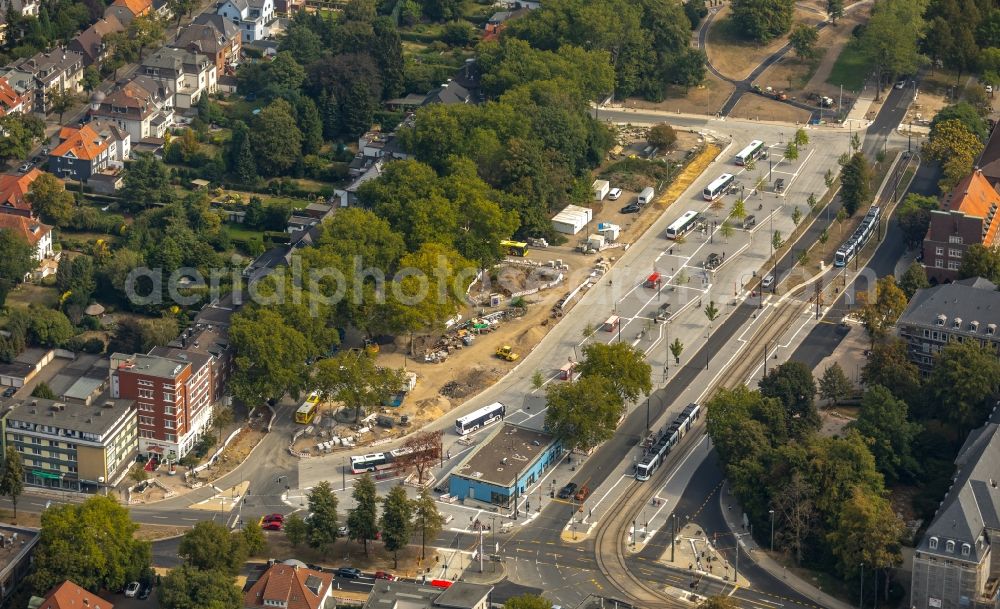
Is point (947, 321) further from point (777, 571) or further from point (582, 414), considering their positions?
point (582, 414)

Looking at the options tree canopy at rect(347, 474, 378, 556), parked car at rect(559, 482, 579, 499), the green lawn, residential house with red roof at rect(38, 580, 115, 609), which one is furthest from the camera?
the green lawn

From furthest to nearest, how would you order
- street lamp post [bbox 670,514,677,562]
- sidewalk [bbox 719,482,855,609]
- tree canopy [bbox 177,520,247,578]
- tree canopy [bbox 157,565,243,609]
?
street lamp post [bbox 670,514,677,562]
sidewalk [bbox 719,482,855,609]
tree canopy [bbox 177,520,247,578]
tree canopy [bbox 157,565,243,609]

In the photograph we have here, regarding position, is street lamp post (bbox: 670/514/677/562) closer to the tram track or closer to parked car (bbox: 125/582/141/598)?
the tram track

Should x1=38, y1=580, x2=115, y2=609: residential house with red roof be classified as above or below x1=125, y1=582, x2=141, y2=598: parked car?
above

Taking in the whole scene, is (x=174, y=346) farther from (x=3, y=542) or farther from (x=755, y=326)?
(x=755, y=326)

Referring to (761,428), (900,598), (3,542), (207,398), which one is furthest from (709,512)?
(3,542)

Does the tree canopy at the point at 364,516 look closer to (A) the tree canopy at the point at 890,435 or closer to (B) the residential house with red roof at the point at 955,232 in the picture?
(A) the tree canopy at the point at 890,435

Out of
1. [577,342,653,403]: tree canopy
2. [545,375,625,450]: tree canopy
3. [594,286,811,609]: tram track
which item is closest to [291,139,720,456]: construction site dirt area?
[577,342,653,403]: tree canopy

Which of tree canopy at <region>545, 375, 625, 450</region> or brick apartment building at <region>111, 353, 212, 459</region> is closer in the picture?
brick apartment building at <region>111, 353, 212, 459</region>
